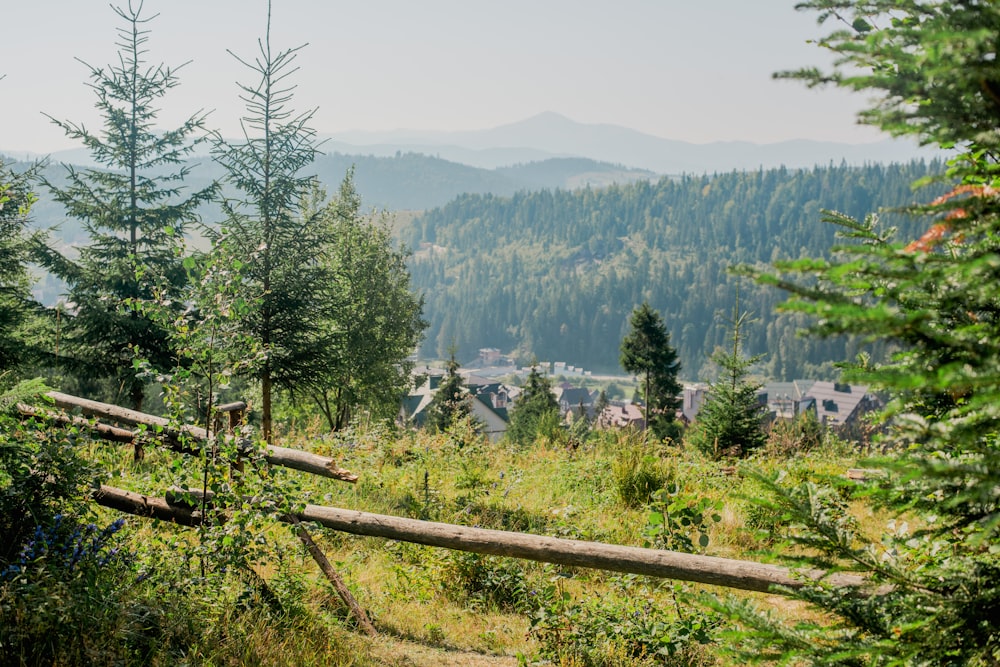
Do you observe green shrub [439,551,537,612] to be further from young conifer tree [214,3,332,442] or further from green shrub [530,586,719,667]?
young conifer tree [214,3,332,442]

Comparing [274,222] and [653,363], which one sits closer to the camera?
[274,222]

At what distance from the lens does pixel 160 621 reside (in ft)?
13.5

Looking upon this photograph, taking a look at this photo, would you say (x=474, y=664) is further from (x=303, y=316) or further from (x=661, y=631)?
(x=303, y=316)

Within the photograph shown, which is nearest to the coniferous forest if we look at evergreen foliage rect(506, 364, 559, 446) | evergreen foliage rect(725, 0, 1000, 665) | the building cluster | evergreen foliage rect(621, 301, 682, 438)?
evergreen foliage rect(725, 0, 1000, 665)

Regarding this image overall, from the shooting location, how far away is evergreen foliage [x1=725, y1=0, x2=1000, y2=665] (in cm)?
158

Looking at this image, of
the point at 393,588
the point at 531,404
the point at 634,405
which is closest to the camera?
the point at 393,588

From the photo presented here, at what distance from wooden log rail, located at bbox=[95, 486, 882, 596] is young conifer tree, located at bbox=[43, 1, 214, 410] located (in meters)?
7.46

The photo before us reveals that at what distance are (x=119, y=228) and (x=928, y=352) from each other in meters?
14.0

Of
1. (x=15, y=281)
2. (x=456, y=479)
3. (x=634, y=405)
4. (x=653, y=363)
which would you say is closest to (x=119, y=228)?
(x=15, y=281)

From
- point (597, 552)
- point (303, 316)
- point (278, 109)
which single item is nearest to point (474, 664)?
point (597, 552)

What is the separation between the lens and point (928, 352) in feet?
5.91

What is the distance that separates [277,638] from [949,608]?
158 inches

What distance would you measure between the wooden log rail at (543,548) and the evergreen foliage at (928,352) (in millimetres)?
2013

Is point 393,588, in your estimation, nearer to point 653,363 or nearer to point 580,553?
point 580,553
